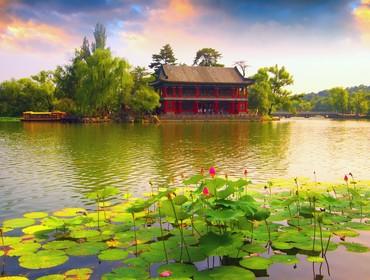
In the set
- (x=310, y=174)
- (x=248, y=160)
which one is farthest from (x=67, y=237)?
(x=248, y=160)

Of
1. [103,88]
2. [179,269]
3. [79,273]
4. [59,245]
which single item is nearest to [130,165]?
[59,245]

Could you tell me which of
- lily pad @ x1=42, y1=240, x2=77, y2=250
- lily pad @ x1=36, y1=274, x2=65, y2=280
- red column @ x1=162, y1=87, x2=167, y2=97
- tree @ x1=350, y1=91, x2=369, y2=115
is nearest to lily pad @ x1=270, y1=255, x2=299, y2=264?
lily pad @ x1=36, y1=274, x2=65, y2=280

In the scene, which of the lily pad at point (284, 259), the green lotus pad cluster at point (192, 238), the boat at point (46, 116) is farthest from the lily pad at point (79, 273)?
the boat at point (46, 116)

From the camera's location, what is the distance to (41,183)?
1244cm

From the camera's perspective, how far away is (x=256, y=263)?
512 centimetres

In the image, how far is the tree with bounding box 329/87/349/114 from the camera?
100m

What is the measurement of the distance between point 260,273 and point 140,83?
5508 centimetres

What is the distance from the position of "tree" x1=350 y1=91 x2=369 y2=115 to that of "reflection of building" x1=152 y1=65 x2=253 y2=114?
1804 inches

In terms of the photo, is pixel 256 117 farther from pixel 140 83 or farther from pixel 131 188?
pixel 131 188

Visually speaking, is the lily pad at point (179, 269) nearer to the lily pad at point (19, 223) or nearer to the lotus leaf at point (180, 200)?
the lotus leaf at point (180, 200)

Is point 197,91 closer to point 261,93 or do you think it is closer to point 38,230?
point 261,93

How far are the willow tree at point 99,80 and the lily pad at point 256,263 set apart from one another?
48208mm

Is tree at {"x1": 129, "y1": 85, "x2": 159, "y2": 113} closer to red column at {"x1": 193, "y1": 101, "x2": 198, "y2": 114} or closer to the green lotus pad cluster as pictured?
red column at {"x1": 193, "y1": 101, "x2": 198, "y2": 114}

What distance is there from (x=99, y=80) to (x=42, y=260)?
48.1 meters
